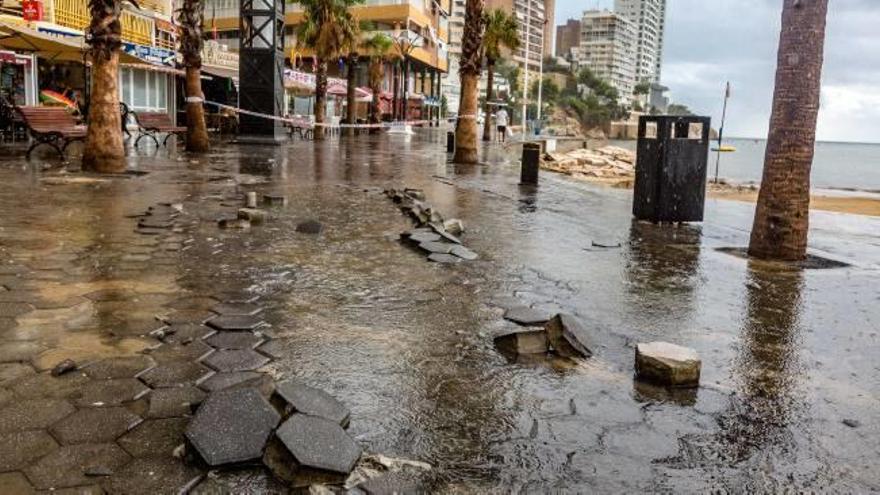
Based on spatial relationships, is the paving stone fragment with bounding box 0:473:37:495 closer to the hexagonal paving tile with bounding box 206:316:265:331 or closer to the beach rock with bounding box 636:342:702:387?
the hexagonal paving tile with bounding box 206:316:265:331

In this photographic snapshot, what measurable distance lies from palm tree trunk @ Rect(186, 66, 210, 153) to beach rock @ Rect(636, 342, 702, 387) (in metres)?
16.9

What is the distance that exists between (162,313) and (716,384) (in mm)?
3179

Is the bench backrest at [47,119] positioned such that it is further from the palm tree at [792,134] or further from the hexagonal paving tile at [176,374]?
the palm tree at [792,134]

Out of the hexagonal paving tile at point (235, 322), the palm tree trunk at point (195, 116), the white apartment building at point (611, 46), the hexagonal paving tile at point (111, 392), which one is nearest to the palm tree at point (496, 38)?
the palm tree trunk at point (195, 116)

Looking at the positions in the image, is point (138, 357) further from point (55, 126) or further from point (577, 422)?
point (55, 126)

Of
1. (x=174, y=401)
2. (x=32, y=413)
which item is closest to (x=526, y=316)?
(x=174, y=401)

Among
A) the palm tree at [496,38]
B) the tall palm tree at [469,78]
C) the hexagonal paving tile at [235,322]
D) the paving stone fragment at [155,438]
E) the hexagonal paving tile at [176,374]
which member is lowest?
the paving stone fragment at [155,438]

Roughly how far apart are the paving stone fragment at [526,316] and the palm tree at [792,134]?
3.78 meters

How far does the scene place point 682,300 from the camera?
532cm

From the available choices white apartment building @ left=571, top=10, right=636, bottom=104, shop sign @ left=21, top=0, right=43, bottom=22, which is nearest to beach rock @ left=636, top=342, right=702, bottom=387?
shop sign @ left=21, top=0, right=43, bottom=22

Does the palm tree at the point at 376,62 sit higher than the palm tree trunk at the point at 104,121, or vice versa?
the palm tree at the point at 376,62

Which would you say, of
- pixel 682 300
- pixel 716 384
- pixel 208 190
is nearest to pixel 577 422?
pixel 716 384

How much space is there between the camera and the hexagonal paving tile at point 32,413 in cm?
275

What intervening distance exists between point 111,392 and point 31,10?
2372 cm
